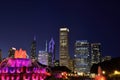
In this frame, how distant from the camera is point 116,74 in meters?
121

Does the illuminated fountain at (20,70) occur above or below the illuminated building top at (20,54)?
below

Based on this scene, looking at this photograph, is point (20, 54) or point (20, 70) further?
point (20, 54)

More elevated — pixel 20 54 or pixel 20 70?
pixel 20 54

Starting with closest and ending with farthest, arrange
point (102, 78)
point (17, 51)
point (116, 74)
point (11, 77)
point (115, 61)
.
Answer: point (11, 77) < point (102, 78) < point (17, 51) < point (116, 74) < point (115, 61)

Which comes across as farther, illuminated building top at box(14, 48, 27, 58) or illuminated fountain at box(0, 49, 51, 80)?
illuminated building top at box(14, 48, 27, 58)

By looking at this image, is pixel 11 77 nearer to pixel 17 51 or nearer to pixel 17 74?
pixel 17 74

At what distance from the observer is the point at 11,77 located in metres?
95.9

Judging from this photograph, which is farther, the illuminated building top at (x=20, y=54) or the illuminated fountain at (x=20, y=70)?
the illuminated building top at (x=20, y=54)

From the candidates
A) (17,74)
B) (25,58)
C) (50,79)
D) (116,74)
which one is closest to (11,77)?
(17,74)

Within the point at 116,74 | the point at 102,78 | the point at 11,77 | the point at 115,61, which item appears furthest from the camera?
the point at 115,61

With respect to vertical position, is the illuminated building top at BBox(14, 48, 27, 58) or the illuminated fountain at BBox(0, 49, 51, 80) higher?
the illuminated building top at BBox(14, 48, 27, 58)

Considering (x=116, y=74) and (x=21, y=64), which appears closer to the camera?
(x=21, y=64)

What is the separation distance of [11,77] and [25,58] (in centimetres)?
833

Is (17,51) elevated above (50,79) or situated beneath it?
elevated above
